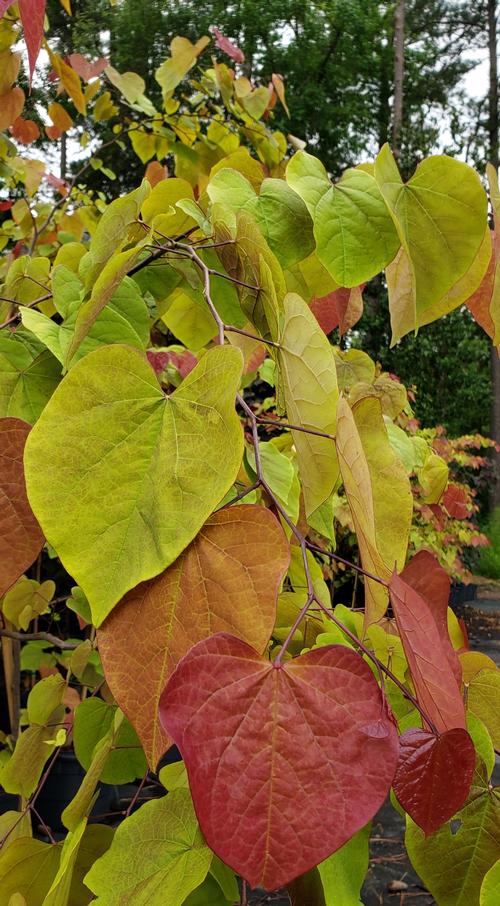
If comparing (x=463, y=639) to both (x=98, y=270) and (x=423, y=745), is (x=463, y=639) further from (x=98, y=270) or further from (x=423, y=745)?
(x=98, y=270)

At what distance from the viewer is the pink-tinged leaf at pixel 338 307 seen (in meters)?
0.64

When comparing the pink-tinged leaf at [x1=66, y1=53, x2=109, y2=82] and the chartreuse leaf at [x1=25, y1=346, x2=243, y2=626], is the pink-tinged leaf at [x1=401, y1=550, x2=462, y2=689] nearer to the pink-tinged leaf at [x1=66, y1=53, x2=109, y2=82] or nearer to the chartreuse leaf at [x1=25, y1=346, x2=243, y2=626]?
the chartreuse leaf at [x1=25, y1=346, x2=243, y2=626]

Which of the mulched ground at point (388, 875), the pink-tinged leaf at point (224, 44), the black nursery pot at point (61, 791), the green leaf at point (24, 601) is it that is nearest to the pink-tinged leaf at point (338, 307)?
the green leaf at point (24, 601)

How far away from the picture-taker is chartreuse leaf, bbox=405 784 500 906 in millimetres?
474

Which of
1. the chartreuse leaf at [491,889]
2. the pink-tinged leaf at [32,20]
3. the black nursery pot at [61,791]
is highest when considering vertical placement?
the pink-tinged leaf at [32,20]

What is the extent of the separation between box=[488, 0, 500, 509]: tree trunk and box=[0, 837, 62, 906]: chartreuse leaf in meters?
9.86

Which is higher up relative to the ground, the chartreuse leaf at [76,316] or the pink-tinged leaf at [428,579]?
the chartreuse leaf at [76,316]

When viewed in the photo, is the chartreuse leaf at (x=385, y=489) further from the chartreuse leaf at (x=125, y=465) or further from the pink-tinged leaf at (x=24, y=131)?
the pink-tinged leaf at (x=24, y=131)

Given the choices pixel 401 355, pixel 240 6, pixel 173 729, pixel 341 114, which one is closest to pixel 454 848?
pixel 173 729

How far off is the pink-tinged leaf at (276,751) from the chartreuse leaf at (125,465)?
0.05 m

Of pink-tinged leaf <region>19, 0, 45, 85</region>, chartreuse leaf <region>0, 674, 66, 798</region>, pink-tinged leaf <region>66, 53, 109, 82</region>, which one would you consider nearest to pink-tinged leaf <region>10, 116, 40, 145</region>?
pink-tinged leaf <region>66, 53, 109, 82</region>

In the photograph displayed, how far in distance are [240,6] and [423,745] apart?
14393 millimetres

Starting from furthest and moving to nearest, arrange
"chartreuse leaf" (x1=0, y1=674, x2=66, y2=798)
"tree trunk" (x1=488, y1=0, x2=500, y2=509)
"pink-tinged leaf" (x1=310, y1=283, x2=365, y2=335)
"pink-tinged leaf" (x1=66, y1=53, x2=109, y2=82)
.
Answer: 1. "tree trunk" (x1=488, y1=0, x2=500, y2=509)
2. "pink-tinged leaf" (x1=66, y1=53, x2=109, y2=82)
3. "chartreuse leaf" (x1=0, y1=674, x2=66, y2=798)
4. "pink-tinged leaf" (x1=310, y1=283, x2=365, y2=335)

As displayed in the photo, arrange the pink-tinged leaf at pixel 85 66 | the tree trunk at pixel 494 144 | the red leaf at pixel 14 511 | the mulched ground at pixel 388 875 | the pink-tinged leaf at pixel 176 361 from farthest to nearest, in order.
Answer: the tree trunk at pixel 494 144, the mulched ground at pixel 388 875, the pink-tinged leaf at pixel 85 66, the pink-tinged leaf at pixel 176 361, the red leaf at pixel 14 511
